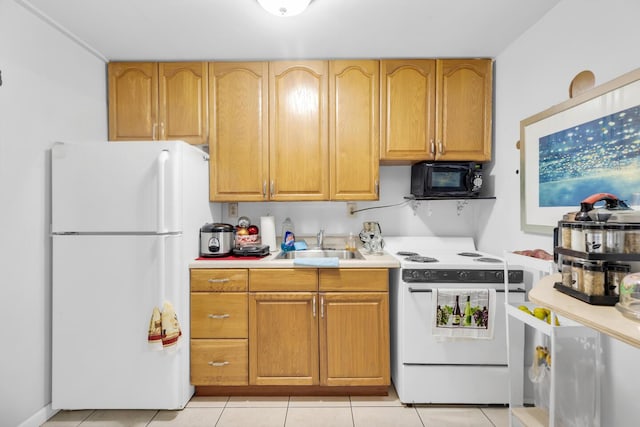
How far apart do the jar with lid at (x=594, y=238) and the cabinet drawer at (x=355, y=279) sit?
1.16 meters

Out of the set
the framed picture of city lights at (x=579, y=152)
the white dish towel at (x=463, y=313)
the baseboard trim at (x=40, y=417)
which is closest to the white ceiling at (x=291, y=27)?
the framed picture of city lights at (x=579, y=152)

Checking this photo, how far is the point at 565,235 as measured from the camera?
3.78 feet

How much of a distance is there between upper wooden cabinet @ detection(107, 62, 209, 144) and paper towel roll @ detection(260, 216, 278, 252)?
0.74 m

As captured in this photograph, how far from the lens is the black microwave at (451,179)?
238cm

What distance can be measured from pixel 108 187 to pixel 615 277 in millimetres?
2329

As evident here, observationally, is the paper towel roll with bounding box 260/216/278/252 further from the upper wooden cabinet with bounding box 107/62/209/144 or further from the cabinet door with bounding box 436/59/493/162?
the cabinet door with bounding box 436/59/493/162

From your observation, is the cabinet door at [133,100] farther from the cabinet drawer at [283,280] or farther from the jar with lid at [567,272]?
the jar with lid at [567,272]

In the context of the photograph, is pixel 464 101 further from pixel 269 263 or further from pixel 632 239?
pixel 269 263

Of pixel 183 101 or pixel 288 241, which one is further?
pixel 288 241

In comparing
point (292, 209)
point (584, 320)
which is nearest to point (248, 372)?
point (292, 209)

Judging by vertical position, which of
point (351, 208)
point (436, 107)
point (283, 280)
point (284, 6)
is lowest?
point (283, 280)

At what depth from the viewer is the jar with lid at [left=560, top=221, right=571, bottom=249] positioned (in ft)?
3.71

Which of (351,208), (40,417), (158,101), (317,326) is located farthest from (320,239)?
(40,417)

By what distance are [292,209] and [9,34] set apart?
194cm
